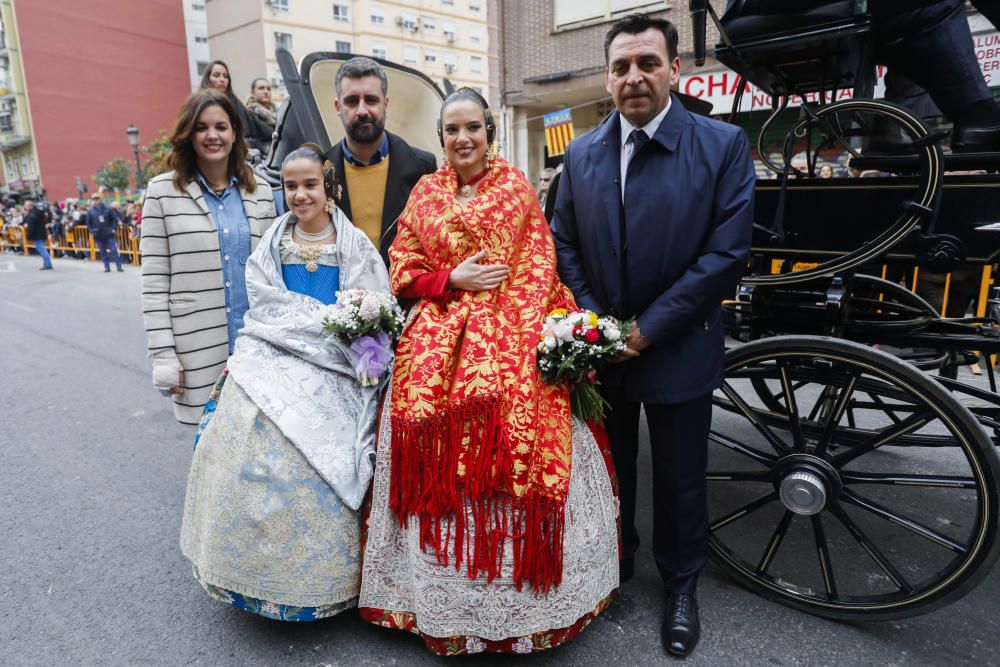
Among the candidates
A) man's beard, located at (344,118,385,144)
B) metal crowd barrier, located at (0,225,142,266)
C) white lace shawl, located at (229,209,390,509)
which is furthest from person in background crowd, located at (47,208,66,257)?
white lace shawl, located at (229,209,390,509)

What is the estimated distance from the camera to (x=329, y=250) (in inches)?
98.1

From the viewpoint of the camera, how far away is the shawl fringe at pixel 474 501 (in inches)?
79.7

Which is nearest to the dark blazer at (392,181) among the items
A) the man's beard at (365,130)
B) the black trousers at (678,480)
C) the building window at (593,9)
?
the man's beard at (365,130)

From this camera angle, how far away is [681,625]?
2188 mm

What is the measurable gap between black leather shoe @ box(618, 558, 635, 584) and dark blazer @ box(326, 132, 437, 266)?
5.38 ft

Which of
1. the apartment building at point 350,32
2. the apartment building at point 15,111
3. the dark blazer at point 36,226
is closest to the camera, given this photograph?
the dark blazer at point 36,226

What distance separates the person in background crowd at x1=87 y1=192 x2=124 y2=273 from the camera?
1458cm

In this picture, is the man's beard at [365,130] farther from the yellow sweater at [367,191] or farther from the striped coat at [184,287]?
the striped coat at [184,287]

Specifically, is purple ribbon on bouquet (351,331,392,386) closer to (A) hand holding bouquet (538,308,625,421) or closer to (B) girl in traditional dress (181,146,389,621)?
(B) girl in traditional dress (181,146,389,621)

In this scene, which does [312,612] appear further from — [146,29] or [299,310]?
[146,29]

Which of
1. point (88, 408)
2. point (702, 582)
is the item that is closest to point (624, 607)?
point (702, 582)

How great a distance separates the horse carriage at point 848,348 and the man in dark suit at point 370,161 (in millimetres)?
1401

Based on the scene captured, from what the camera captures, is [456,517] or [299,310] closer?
[456,517]

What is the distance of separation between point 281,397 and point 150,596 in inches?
44.0
